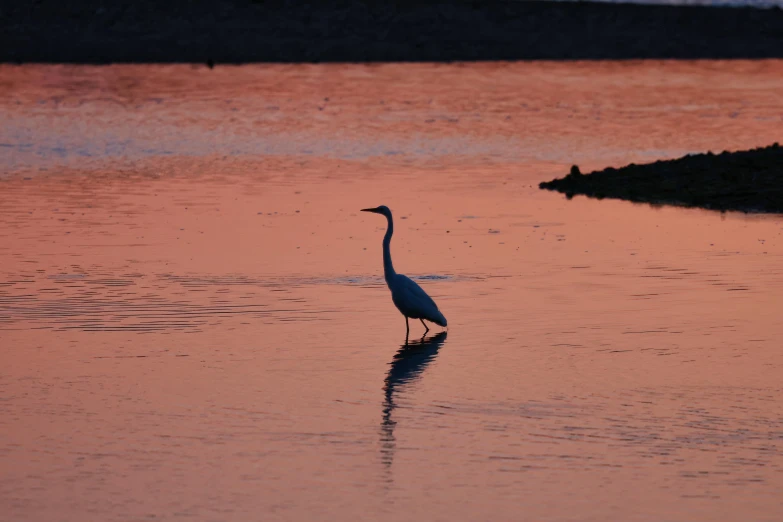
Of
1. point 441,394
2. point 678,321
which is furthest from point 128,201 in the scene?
point 441,394

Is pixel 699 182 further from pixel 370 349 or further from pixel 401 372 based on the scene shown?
pixel 401 372

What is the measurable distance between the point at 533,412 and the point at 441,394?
78 cm

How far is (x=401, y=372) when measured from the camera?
11.1 metres

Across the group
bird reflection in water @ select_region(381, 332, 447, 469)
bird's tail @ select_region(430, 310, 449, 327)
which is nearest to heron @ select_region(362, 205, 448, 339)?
bird's tail @ select_region(430, 310, 449, 327)

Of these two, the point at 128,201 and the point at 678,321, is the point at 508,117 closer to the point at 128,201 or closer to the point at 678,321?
the point at 128,201

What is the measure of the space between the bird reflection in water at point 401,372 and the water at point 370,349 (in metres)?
0.03

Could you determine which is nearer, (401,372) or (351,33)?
(401,372)

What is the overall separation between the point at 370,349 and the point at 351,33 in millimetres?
48233

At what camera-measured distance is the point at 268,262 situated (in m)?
15.9

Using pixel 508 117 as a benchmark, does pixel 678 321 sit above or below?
below

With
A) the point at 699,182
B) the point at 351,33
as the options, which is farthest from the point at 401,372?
the point at 351,33

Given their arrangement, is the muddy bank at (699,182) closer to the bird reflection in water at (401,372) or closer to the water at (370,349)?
the water at (370,349)

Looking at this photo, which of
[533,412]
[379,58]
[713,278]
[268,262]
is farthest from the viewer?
[379,58]

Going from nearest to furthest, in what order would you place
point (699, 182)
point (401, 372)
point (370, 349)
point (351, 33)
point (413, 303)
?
1. point (401, 372)
2. point (370, 349)
3. point (413, 303)
4. point (699, 182)
5. point (351, 33)
